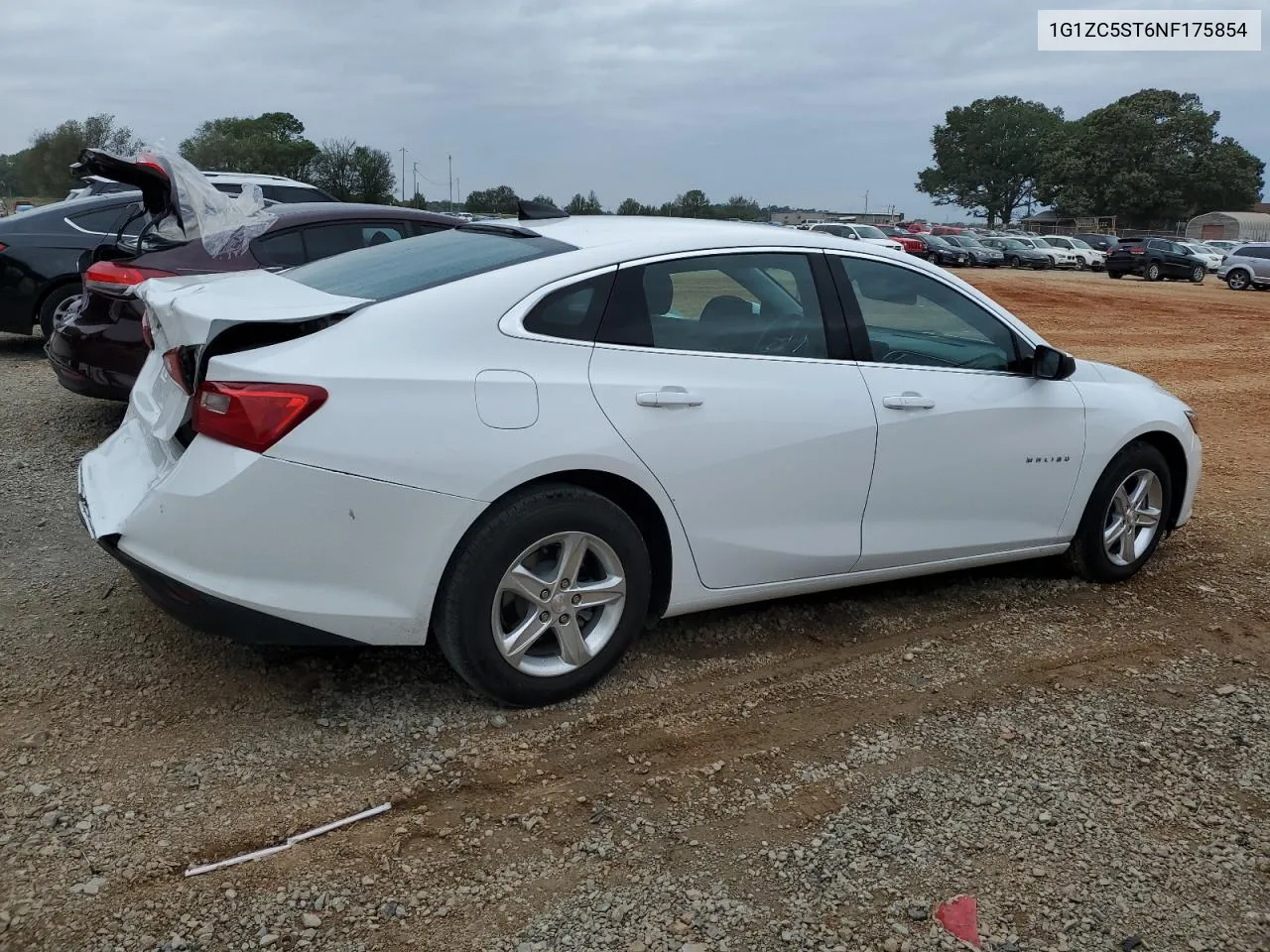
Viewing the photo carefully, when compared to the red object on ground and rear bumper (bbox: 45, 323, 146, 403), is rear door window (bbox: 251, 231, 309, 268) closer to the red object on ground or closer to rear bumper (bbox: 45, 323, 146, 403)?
rear bumper (bbox: 45, 323, 146, 403)

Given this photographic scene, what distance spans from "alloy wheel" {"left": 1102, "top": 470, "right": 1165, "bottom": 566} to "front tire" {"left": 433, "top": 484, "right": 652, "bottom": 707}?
251 cm

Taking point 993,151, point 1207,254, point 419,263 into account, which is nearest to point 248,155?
point 1207,254

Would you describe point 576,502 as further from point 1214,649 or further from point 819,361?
point 1214,649

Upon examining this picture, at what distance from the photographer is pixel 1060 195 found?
285 feet

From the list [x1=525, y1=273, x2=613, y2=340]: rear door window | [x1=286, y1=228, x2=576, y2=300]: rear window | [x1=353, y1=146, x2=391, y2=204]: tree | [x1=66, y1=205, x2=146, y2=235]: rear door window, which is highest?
[x1=353, y1=146, x2=391, y2=204]: tree

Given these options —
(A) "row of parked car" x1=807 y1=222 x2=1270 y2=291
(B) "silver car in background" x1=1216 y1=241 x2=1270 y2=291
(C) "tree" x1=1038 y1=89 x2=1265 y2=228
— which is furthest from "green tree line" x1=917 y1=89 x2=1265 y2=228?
(B) "silver car in background" x1=1216 y1=241 x2=1270 y2=291

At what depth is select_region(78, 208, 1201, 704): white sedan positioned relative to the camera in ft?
10.1

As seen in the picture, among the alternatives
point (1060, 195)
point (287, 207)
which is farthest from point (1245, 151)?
point (287, 207)

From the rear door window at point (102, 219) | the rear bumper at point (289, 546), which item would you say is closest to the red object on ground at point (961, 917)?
the rear bumper at point (289, 546)

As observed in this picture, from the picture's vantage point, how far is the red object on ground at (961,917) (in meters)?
2.58

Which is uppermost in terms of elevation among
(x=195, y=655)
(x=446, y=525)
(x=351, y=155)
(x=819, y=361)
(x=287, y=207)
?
(x=351, y=155)

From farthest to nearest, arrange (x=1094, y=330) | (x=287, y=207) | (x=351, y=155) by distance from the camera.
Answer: (x=351, y=155) → (x=1094, y=330) → (x=287, y=207)

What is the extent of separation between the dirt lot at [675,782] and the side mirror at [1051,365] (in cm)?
101

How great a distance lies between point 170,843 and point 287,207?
5338 millimetres
